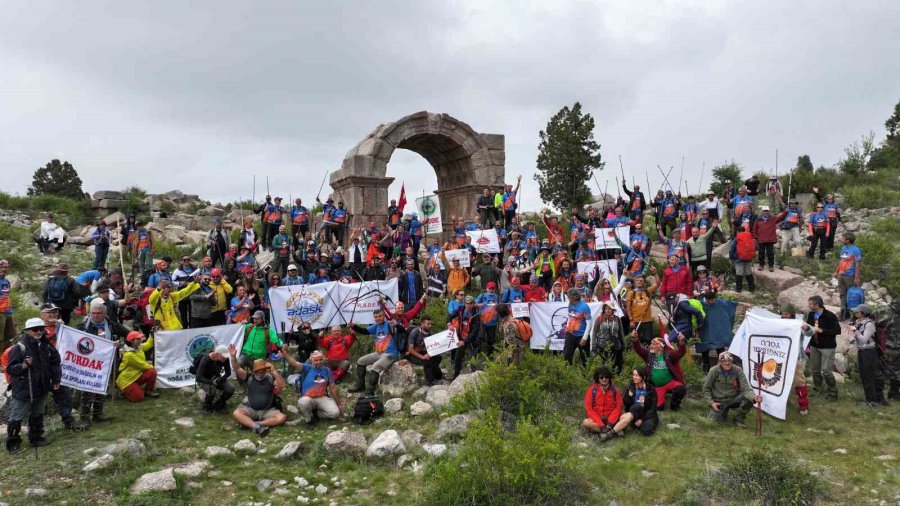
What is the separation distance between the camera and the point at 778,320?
8680 mm

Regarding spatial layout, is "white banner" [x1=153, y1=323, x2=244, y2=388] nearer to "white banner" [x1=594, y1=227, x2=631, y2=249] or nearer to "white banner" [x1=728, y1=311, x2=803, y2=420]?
"white banner" [x1=728, y1=311, x2=803, y2=420]

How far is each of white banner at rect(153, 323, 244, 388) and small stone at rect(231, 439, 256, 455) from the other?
2.13 m

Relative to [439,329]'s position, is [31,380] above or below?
above

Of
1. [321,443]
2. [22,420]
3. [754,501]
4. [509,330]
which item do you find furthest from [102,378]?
[754,501]

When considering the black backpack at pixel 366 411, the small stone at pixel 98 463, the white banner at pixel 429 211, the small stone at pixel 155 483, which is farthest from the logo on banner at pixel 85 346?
the white banner at pixel 429 211

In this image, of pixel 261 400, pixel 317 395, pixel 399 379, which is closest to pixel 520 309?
pixel 399 379

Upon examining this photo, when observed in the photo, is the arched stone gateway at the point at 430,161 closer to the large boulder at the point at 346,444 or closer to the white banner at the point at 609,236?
the white banner at the point at 609,236

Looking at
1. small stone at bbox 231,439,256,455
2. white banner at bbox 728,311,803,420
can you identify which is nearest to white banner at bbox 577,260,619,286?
white banner at bbox 728,311,803,420

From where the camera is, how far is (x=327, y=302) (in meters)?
11.5

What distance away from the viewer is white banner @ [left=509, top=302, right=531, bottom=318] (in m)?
10.6

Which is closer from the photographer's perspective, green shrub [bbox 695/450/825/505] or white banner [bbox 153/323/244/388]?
green shrub [bbox 695/450/825/505]

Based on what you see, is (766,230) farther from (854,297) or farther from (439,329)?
(439,329)

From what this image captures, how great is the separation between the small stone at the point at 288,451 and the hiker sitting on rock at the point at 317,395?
100 cm

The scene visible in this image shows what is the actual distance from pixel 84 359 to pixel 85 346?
0.56 feet
